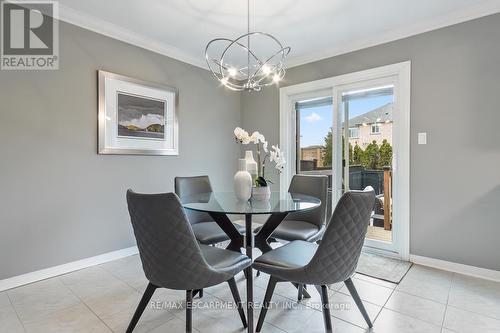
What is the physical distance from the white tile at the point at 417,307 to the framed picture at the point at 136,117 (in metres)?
2.73

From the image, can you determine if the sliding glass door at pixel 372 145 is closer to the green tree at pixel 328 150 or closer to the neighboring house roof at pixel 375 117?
the neighboring house roof at pixel 375 117

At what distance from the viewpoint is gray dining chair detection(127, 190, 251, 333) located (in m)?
1.30

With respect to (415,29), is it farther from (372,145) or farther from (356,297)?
(356,297)

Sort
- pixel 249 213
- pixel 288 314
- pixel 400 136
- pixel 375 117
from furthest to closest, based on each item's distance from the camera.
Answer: pixel 375 117
pixel 400 136
pixel 288 314
pixel 249 213

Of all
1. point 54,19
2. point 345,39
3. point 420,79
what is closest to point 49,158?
point 54,19

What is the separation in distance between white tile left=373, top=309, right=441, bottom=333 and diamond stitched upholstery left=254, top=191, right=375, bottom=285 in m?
0.51

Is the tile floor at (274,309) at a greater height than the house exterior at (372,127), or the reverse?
the house exterior at (372,127)

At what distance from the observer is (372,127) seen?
3.06m

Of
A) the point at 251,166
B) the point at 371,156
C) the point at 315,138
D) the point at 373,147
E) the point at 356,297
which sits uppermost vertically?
the point at 315,138

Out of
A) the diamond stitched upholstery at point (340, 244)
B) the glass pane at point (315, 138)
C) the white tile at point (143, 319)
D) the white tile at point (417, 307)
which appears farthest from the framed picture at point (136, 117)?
the white tile at point (417, 307)

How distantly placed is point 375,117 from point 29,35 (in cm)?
354

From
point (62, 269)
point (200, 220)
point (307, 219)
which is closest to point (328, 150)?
point (307, 219)

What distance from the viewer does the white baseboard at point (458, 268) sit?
228 centimetres

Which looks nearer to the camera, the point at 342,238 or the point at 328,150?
the point at 342,238
